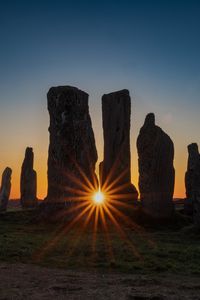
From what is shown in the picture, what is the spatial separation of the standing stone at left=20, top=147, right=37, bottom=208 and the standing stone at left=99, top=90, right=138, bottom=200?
10.1m

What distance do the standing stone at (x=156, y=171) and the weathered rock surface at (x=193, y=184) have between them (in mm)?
1292

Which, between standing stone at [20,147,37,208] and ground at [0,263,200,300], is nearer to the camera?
ground at [0,263,200,300]

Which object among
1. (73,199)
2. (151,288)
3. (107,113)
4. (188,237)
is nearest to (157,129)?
(107,113)

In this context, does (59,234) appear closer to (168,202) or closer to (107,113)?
(168,202)

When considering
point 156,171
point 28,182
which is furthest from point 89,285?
point 28,182

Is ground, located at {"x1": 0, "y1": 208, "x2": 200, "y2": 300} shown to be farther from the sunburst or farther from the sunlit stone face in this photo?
the sunlit stone face

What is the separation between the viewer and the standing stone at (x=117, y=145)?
22.1m

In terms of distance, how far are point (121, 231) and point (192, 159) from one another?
1155 cm

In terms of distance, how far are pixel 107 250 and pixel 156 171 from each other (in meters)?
9.81

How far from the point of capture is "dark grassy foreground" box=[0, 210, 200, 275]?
9.48 metres

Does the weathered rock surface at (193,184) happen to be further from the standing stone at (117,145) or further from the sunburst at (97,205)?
the standing stone at (117,145)

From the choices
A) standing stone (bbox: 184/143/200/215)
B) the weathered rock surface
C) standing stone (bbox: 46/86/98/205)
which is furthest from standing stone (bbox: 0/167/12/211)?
the weathered rock surface

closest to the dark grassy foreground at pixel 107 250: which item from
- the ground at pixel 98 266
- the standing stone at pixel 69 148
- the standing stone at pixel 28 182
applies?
the ground at pixel 98 266

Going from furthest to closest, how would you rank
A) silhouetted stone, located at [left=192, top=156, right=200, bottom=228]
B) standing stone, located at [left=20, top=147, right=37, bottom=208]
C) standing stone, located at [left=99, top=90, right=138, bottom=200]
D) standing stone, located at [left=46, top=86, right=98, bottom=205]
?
1. standing stone, located at [left=20, top=147, right=37, bottom=208]
2. standing stone, located at [left=99, top=90, right=138, bottom=200]
3. standing stone, located at [left=46, top=86, right=98, bottom=205]
4. silhouetted stone, located at [left=192, top=156, right=200, bottom=228]
